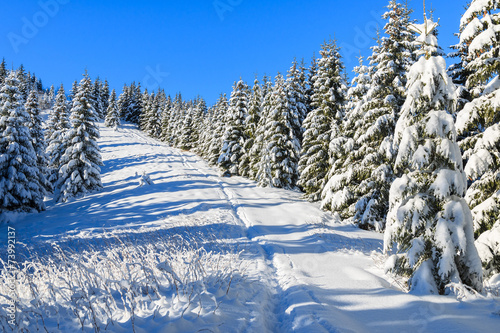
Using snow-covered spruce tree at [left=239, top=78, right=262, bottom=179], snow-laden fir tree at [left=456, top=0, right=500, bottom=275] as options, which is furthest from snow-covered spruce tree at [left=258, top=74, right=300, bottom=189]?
snow-laden fir tree at [left=456, top=0, right=500, bottom=275]

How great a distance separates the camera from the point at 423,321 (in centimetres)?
462

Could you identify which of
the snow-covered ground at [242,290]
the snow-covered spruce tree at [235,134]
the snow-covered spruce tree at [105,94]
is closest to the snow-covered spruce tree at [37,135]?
the snow-covered ground at [242,290]

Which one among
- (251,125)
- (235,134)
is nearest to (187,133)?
(235,134)

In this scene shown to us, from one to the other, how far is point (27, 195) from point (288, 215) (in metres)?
20.8

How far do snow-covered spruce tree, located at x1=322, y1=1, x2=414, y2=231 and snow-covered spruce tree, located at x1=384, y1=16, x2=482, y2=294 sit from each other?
638cm

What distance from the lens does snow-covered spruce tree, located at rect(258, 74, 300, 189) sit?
2461cm

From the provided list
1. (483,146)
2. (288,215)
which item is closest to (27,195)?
(288,215)

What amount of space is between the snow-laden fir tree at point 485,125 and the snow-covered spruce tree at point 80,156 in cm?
2870

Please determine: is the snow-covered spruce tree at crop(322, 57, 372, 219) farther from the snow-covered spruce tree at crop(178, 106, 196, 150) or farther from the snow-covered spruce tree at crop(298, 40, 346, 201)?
the snow-covered spruce tree at crop(178, 106, 196, 150)

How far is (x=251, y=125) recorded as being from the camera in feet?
103

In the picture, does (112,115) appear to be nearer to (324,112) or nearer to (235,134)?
(235,134)

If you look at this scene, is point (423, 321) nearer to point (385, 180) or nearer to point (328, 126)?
point (385, 180)

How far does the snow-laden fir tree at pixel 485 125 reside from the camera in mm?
7648

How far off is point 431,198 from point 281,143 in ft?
61.7
